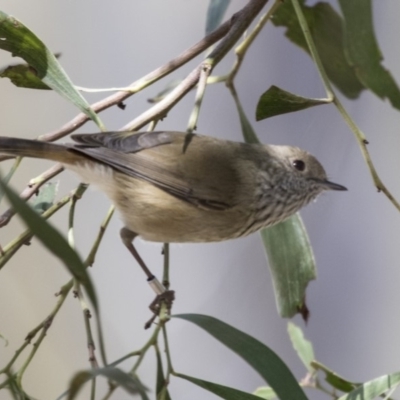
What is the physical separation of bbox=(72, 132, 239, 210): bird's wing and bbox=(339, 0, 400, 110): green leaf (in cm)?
42

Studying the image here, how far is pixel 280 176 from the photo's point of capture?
1575 mm

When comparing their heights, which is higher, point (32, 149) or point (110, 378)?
point (32, 149)

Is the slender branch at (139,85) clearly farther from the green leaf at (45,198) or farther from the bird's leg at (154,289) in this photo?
the bird's leg at (154,289)

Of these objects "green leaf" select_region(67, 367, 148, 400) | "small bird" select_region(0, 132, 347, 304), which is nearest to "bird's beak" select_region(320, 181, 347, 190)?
"small bird" select_region(0, 132, 347, 304)

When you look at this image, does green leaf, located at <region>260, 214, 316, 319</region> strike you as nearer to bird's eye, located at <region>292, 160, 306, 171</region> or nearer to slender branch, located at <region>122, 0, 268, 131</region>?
bird's eye, located at <region>292, 160, 306, 171</region>

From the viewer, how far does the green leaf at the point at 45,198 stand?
1.34 metres

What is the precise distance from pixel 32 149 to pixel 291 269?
61cm

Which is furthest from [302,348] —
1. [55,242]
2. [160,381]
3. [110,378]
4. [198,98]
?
[55,242]

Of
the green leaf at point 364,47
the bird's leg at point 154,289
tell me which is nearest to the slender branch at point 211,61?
the green leaf at point 364,47

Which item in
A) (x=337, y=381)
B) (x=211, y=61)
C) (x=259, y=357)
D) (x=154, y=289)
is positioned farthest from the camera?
(x=154, y=289)

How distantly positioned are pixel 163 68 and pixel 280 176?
0.46 metres

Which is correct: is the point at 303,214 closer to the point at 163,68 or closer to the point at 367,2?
the point at 163,68

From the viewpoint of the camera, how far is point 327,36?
5.12 feet

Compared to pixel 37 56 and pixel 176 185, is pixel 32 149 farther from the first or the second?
pixel 176 185
